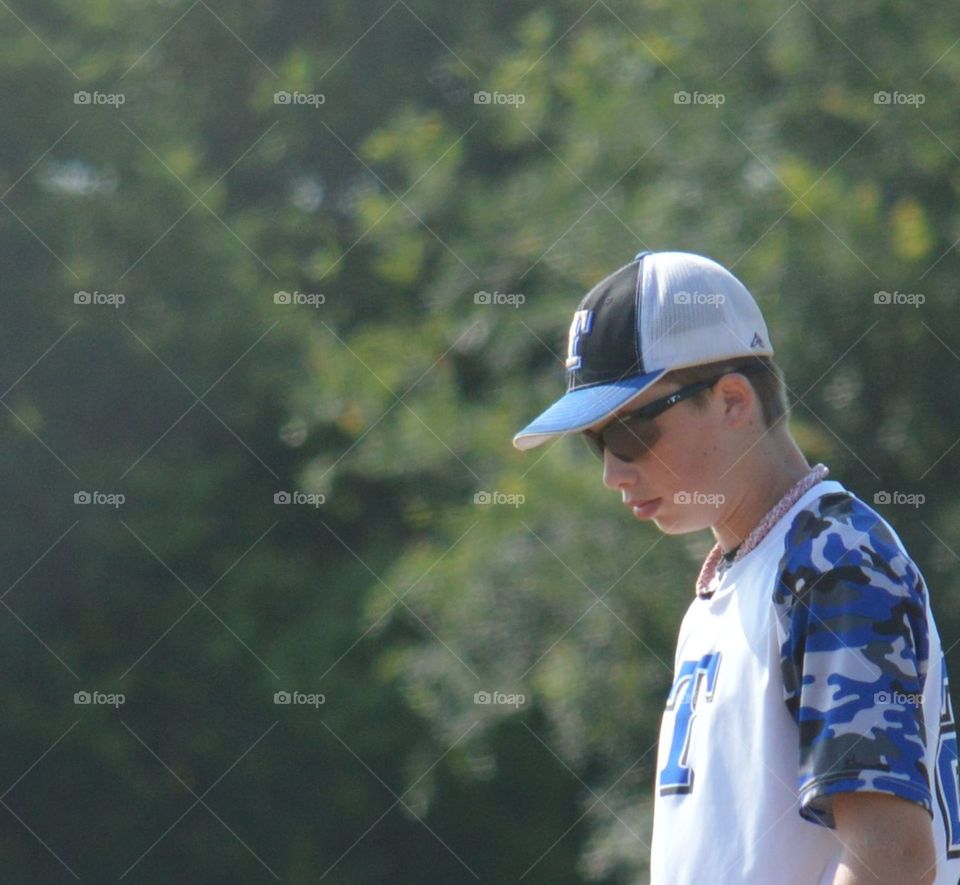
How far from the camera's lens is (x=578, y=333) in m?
1.69

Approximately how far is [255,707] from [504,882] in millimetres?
1104

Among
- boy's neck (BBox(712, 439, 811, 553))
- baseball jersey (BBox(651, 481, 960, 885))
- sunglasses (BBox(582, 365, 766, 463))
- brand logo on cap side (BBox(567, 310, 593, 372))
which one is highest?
brand logo on cap side (BBox(567, 310, 593, 372))

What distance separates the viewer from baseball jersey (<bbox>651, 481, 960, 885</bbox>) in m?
1.28

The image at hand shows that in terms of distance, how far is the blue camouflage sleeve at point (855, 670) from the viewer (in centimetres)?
127

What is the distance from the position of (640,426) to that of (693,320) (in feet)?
0.45

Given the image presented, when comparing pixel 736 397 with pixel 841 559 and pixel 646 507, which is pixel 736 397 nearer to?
pixel 646 507

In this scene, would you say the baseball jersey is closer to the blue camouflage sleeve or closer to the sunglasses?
the blue camouflage sleeve

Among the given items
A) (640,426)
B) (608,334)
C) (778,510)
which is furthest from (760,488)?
(608,334)

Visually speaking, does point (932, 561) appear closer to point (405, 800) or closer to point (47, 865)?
point (405, 800)

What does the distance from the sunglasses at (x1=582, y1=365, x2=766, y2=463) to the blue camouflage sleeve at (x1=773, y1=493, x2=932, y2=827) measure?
30cm

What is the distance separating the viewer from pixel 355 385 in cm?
475

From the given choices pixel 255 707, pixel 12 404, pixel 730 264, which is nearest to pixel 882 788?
pixel 730 264

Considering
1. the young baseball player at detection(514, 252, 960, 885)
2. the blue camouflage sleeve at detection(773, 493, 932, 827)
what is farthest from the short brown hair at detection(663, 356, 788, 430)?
the blue camouflage sleeve at detection(773, 493, 932, 827)

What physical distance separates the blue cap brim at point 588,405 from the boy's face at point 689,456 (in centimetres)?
1
